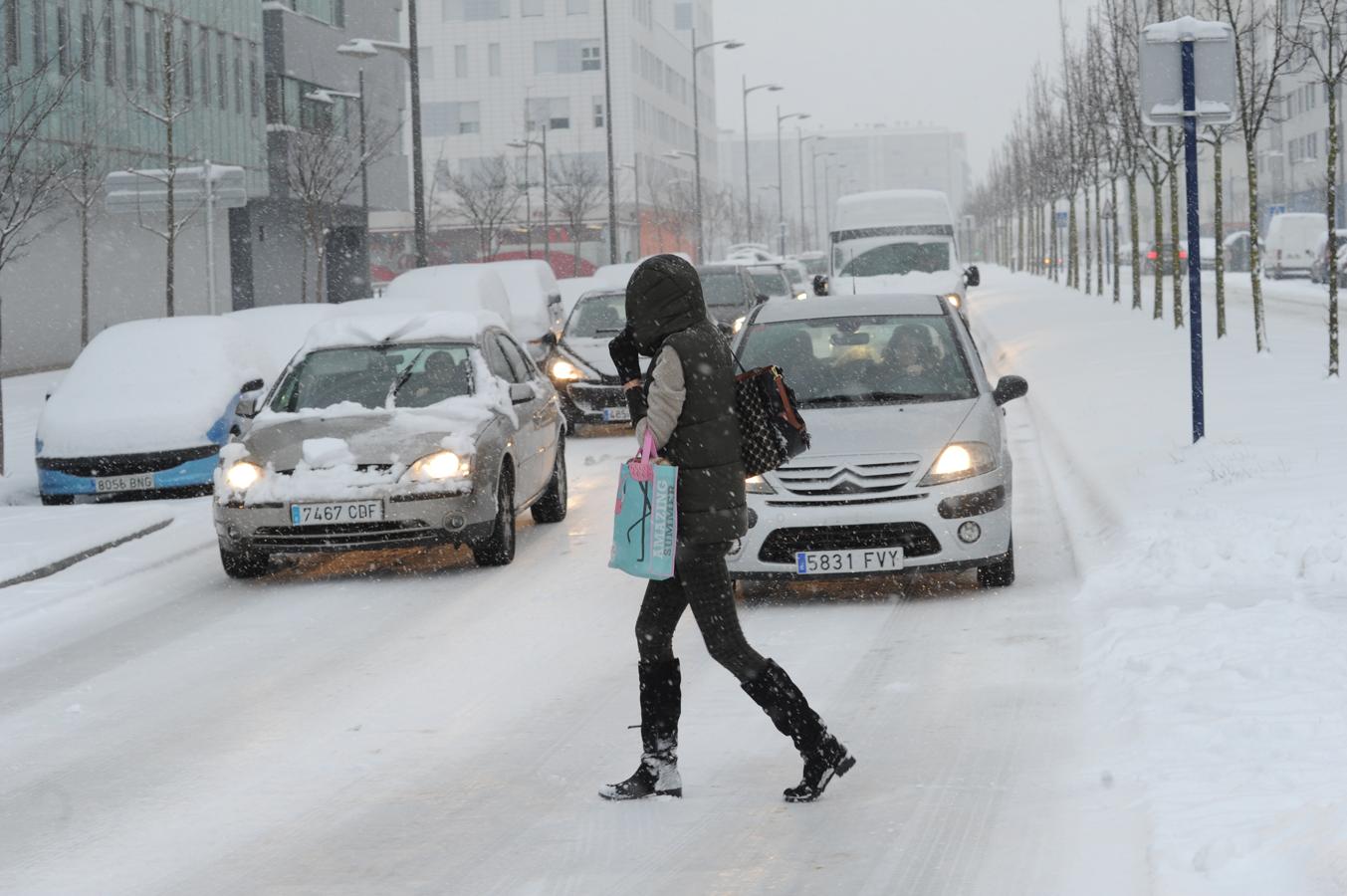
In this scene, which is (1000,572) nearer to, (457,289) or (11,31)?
(457,289)

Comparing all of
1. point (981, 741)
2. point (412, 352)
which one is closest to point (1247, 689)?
point (981, 741)

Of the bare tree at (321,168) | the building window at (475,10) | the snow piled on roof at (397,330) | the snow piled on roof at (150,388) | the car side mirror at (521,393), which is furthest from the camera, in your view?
the building window at (475,10)

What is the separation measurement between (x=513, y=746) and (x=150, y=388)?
1089 cm

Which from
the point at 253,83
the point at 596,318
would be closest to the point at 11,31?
the point at 253,83

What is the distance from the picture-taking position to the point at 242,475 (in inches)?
446

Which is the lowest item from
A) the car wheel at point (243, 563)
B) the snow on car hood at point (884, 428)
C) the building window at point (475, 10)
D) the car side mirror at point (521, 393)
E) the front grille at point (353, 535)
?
the car wheel at point (243, 563)

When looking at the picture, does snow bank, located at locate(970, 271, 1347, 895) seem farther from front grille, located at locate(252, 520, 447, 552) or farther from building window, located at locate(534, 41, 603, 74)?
building window, located at locate(534, 41, 603, 74)

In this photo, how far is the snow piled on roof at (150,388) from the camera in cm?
1600

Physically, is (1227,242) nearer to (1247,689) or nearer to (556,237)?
(556,237)

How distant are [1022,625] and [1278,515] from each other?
2225mm

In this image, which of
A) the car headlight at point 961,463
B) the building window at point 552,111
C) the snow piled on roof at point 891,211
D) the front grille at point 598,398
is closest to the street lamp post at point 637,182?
the building window at point 552,111

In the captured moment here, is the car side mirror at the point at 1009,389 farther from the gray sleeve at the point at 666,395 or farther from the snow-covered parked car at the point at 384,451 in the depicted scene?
the gray sleeve at the point at 666,395

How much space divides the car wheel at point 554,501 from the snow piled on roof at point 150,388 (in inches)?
149

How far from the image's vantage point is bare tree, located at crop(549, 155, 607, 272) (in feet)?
263
